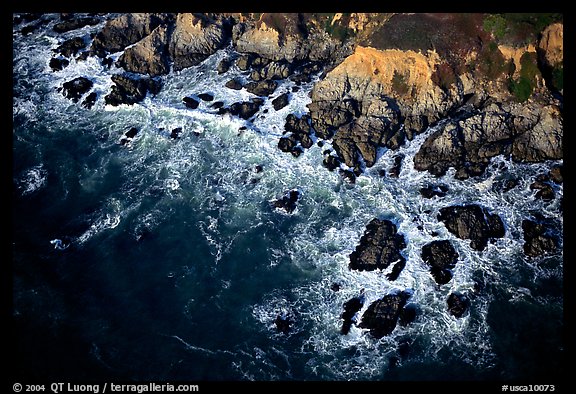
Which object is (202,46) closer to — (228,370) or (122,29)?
(122,29)

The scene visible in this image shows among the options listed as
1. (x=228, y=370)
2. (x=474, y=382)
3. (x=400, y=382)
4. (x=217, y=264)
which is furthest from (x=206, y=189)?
(x=474, y=382)

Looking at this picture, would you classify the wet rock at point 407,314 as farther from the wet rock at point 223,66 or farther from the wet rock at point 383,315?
the wet rock at point 223,66

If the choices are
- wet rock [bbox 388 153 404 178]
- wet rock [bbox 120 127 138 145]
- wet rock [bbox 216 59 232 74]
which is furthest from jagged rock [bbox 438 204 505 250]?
wet rock [bbox 120 127 138 145]

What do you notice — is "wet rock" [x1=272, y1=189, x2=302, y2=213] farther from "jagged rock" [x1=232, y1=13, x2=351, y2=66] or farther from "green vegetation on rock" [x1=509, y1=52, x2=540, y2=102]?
"green vegetation on rock" [x1=509, y1=52, x2=540, y2=102]

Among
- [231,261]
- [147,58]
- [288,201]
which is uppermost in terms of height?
[147,58]

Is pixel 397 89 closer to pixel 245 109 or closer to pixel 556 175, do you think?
pixel 245 109

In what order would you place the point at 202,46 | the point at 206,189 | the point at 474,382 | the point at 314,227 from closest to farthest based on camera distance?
the point at 474,382, the point at 314,227, the point at 206,189, the point at 202,46

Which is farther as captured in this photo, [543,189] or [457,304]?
[543,189]

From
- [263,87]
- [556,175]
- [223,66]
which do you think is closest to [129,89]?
[223,66]
